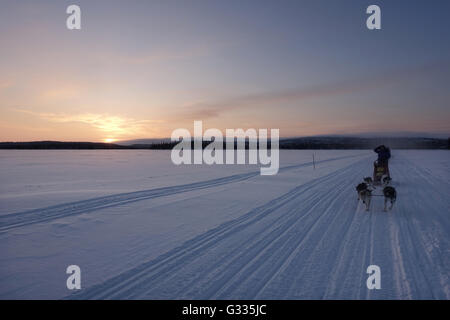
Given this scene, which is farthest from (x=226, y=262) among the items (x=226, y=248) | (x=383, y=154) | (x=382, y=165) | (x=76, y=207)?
(x=383, y=154)

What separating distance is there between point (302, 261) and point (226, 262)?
118 cm

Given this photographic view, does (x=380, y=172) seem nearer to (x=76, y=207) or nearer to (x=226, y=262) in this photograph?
(x=226, y=262)

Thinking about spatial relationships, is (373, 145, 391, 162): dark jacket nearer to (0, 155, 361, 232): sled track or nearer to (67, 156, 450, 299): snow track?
(67, 156, 450, 299): snow track

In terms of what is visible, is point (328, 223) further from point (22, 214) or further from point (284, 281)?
point (22, 214)

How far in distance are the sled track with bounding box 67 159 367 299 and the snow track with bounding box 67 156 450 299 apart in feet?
0.04

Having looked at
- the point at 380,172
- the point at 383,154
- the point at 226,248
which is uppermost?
the point at 383,154

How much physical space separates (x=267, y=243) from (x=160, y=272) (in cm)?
201

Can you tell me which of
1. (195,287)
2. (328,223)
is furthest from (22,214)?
(328,223)

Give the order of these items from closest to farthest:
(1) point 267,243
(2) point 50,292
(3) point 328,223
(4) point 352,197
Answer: (2) point 50,292, (1) point 267,243, (3) point 328,223, (4) point 352,197

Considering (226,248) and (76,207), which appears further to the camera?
(76,207)

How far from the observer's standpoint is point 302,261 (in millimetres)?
4051

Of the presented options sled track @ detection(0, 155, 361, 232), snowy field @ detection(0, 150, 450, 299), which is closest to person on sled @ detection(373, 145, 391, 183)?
snowy field @ detection(0, 150, 450, 299)

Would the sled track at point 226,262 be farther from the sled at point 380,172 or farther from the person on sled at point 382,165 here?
the person on sled at point 382,165
